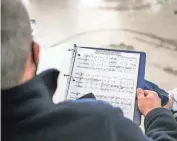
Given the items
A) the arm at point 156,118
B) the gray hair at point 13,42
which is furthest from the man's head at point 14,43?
the arm at point 156,118

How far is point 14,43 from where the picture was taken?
651mm

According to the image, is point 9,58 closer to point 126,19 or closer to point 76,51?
point 76,51

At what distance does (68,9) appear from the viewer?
6.21 feet

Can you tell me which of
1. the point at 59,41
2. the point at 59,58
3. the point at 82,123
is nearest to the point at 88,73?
the point at 59,58

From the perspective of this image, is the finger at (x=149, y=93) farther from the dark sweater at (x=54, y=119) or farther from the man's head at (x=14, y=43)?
the man's head at (x=14, y=43)

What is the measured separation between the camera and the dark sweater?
68 centimetres

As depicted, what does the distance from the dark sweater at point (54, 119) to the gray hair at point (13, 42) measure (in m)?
0.02

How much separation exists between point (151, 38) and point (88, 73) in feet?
2.10

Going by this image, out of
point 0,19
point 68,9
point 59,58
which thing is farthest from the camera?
point 68,9

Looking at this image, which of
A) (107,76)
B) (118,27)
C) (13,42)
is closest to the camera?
(13,42)

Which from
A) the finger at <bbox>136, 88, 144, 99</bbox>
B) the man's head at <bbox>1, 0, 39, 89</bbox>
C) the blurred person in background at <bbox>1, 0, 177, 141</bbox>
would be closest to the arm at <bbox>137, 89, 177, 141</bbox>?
the finger at <bbox>136, 88, 144, 99</bbox>

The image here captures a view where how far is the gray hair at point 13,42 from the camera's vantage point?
25.3 inches

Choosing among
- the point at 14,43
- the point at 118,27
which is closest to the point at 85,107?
the point at 14,43

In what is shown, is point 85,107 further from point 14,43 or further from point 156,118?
point 156,118
